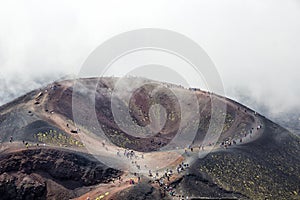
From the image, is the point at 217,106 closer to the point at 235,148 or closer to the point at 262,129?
the point at 262,129

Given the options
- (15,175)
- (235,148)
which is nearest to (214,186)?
(235,148)

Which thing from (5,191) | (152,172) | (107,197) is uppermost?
(152,172)

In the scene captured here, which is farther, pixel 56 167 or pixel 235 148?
pixel 235 148

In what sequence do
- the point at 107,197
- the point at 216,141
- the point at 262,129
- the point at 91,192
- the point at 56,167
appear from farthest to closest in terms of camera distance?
the point at 262,129 → the point at 216,141 → the point at 56,167 → the point at 91,192 → the point at 107,197

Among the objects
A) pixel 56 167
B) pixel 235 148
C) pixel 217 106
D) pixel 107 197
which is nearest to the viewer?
pixel 107 197

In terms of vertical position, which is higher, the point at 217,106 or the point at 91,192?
the point at 217,106

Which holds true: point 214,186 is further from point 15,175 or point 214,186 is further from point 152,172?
point 15,175
